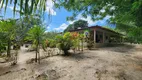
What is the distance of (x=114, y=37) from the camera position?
2620cm

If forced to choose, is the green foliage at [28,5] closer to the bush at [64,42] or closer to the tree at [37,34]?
the tree at [37,34]

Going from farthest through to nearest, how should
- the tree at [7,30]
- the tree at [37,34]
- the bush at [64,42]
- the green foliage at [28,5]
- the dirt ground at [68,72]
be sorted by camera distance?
the bush at [64,42], the tree at [37,34], the tree at [7,30], the dirt ground at [68,72], the green foliage at [28,5]

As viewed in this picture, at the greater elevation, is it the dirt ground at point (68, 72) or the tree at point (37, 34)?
the tree at point (37, 34)

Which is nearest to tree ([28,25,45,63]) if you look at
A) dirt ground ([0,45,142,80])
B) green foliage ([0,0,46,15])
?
dirt ground ([0,45,142,80])

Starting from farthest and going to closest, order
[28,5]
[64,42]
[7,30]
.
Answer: [64,42] → [7,30] → [28,5]

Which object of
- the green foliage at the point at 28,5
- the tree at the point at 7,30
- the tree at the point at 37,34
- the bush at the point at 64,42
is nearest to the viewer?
the green foliage at the point at 28,5

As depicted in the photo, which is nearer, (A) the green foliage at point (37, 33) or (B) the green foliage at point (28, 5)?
(B) the green foliage at point (28, 5)

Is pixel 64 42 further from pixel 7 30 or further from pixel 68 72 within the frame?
pixel 68 72

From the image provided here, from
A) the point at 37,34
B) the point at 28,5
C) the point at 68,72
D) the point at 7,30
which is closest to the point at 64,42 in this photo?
the point at 37,34

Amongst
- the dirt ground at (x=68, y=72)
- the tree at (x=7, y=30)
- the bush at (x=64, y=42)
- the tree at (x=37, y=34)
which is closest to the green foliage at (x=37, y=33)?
the tree at (x=37, y=34)

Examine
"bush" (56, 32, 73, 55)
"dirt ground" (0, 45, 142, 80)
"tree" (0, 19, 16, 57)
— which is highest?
"tree" (0, 19, 16, 57)

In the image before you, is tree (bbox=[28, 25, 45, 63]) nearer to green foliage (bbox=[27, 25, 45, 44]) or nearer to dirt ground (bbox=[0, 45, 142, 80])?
green foliage (bbox=[27, 25, 45, 44])

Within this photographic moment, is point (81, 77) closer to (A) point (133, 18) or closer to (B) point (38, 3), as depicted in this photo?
(A) point (133, 18)

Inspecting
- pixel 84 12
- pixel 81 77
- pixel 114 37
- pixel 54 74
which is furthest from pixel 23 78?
pixel 114 37
